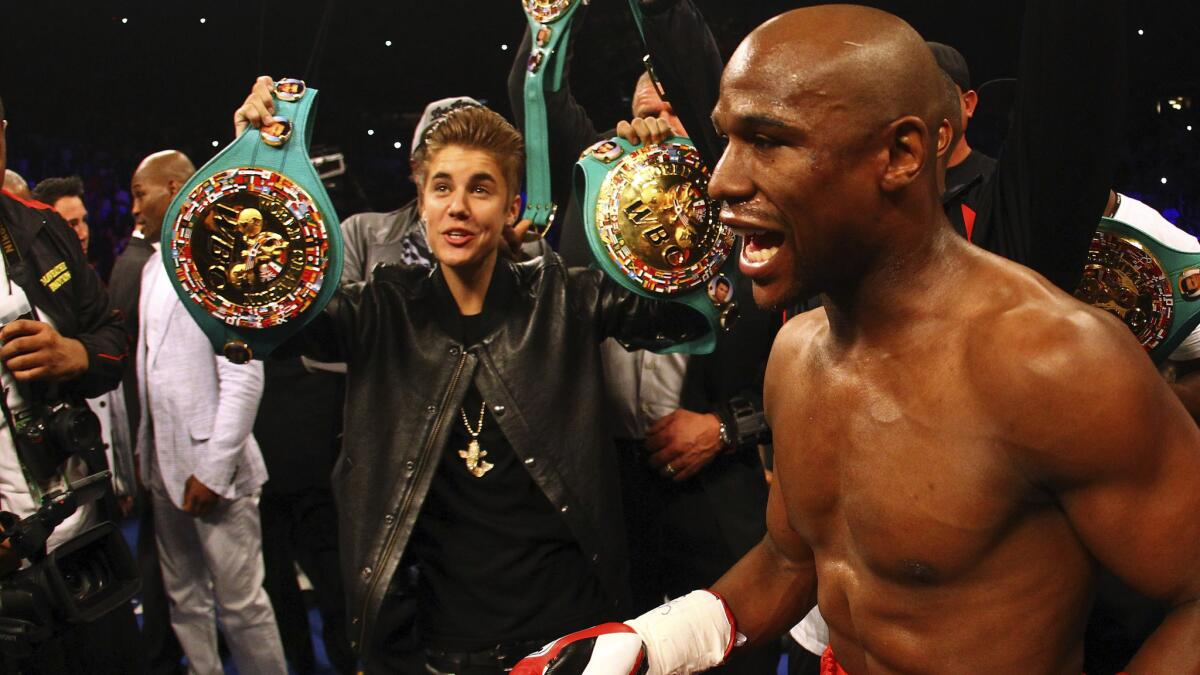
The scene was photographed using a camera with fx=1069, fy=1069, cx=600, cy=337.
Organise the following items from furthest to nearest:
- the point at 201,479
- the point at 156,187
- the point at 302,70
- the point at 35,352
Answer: the point at 302,70 → the point at 156,187 → the point at 201,479 → the point at 35,352

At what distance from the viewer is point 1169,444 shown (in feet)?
2.95

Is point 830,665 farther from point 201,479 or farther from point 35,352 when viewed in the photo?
point 201,479

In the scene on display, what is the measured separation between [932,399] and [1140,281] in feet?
1.56

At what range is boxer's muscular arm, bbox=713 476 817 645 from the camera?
4.02 feet

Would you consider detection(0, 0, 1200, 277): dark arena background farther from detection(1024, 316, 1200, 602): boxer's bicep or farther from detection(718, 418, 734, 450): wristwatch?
detection(1024, 316, 1200, 602): boxer's bicep

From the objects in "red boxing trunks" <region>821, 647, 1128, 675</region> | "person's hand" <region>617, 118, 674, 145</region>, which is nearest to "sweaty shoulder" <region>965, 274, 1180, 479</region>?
"red boxing trunks" <region>821, 647, 1128, 675</region>

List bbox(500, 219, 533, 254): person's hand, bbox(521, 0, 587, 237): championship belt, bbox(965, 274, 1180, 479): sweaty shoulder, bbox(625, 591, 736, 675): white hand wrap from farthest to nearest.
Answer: bbox(500, 219, 533, 254): person's hand → bbox(521, 0, 587, 237): championship belt → bbox(625, 591, 736, 675): white hand wrap → bbox(965, 274, 1180, 479): sweaty shoulder

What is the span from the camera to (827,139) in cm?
97

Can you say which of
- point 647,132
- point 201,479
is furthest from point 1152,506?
point 201,479

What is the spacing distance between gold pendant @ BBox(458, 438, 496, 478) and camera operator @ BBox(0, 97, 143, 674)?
803 mm

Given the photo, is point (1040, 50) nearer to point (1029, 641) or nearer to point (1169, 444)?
point (1169, 444)

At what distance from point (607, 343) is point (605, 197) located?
535 mm

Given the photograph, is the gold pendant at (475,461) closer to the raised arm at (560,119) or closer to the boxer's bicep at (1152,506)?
the raised arm at (560,119)

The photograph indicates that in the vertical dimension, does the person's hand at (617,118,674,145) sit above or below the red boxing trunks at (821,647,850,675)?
above
